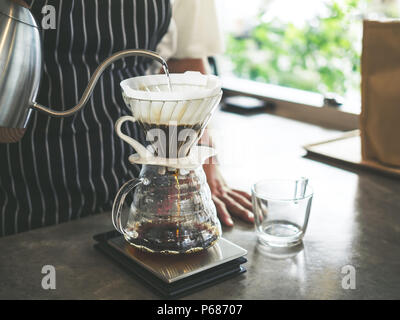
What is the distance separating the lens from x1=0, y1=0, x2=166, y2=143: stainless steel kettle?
0.69m

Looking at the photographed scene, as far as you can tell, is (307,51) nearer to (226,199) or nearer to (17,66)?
(226,199)

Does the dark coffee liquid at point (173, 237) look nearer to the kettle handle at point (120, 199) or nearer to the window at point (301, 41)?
the kettle handle at point (120, 199)

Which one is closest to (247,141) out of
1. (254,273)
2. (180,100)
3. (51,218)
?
(51,218)

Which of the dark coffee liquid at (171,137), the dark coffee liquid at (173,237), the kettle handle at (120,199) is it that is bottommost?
the dark coffee liquid at (173,237)

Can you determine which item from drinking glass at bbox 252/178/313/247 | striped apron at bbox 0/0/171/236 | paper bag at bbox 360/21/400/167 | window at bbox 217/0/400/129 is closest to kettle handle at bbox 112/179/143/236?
drinking glass at bbox 252/178/313/247

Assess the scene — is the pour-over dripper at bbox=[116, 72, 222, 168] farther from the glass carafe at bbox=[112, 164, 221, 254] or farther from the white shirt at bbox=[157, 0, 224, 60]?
the white shirt at bbox=[157, 0, 224, 60]

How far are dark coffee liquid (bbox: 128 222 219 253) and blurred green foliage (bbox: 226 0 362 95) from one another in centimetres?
310

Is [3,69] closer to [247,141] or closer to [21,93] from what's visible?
[21,93]

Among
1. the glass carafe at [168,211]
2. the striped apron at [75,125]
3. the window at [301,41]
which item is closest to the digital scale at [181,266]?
the glass carafe at [168,211]

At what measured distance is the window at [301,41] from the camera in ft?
12.2

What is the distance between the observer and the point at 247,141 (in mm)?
1760

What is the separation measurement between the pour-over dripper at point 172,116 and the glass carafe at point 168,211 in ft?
0.10

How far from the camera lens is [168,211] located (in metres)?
0.80

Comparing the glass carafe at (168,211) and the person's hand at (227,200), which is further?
the person's hand at (227,200)
